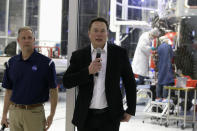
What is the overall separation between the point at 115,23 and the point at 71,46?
0.47 metres

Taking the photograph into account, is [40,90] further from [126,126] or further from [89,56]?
[126,126]

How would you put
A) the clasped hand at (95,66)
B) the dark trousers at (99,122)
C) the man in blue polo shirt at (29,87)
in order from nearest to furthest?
the clasped hand at (95,66), the dark trousers at (99,122), the man in blue polo shirt at (29,87)

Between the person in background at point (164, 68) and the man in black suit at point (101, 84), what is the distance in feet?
5.72

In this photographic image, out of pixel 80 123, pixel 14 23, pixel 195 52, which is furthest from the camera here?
pixel 14 23

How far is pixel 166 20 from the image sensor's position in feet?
12.4

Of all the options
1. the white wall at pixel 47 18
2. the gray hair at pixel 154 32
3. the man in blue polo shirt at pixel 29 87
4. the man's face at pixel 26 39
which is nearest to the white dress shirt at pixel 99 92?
the man in blue polo shirt at pixel 29 87

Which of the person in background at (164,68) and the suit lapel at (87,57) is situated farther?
the person in background at (164,68)

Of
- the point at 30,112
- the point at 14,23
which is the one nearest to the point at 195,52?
the point at 30,112

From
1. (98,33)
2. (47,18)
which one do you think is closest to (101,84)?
(98,33)

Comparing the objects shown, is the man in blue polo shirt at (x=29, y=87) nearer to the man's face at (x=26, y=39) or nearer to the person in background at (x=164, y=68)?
the man's face at (x=26, y=39)

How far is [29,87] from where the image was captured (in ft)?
8.20

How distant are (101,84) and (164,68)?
2251 millimetres

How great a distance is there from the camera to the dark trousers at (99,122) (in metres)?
2.18

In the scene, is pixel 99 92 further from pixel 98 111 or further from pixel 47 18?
pixel 47 18
